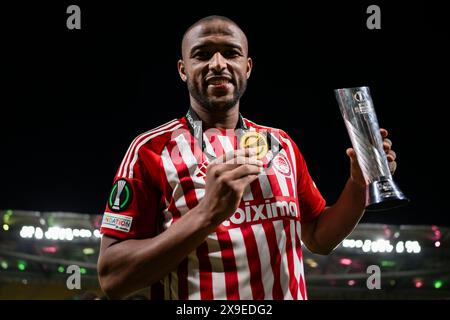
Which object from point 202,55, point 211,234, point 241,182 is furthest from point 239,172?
point 202,55

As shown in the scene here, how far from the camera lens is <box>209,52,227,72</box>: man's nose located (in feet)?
4.67

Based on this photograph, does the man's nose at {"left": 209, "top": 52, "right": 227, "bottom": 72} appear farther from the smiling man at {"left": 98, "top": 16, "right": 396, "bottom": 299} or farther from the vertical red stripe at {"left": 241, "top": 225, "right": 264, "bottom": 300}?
the vertical red stripe at {"left": 241, "top": 225, "right": 264, "bottom": 300}

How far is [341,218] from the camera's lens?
157 cm

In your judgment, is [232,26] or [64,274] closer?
[232,26]

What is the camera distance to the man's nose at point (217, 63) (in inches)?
56.1

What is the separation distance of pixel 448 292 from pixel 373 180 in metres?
9.36

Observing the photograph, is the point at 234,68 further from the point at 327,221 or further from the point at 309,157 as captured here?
the point at 309,157

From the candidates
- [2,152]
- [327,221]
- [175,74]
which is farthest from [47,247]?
[327,221]

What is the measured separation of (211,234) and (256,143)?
0.27 m

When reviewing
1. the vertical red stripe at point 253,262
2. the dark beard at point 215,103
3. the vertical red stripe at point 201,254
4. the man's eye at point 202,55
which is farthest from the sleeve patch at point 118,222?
the man's eye at point 202,55

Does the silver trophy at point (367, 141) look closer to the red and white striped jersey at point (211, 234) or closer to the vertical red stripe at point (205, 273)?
the red and white striped jersey at point (211, 234)

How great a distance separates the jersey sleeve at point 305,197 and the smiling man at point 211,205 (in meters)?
0.07

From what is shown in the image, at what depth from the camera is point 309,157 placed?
754 cm

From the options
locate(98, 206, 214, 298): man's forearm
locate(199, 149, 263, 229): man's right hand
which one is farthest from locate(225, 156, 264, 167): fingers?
locate(98, 206, 214, 298): man's forearm
